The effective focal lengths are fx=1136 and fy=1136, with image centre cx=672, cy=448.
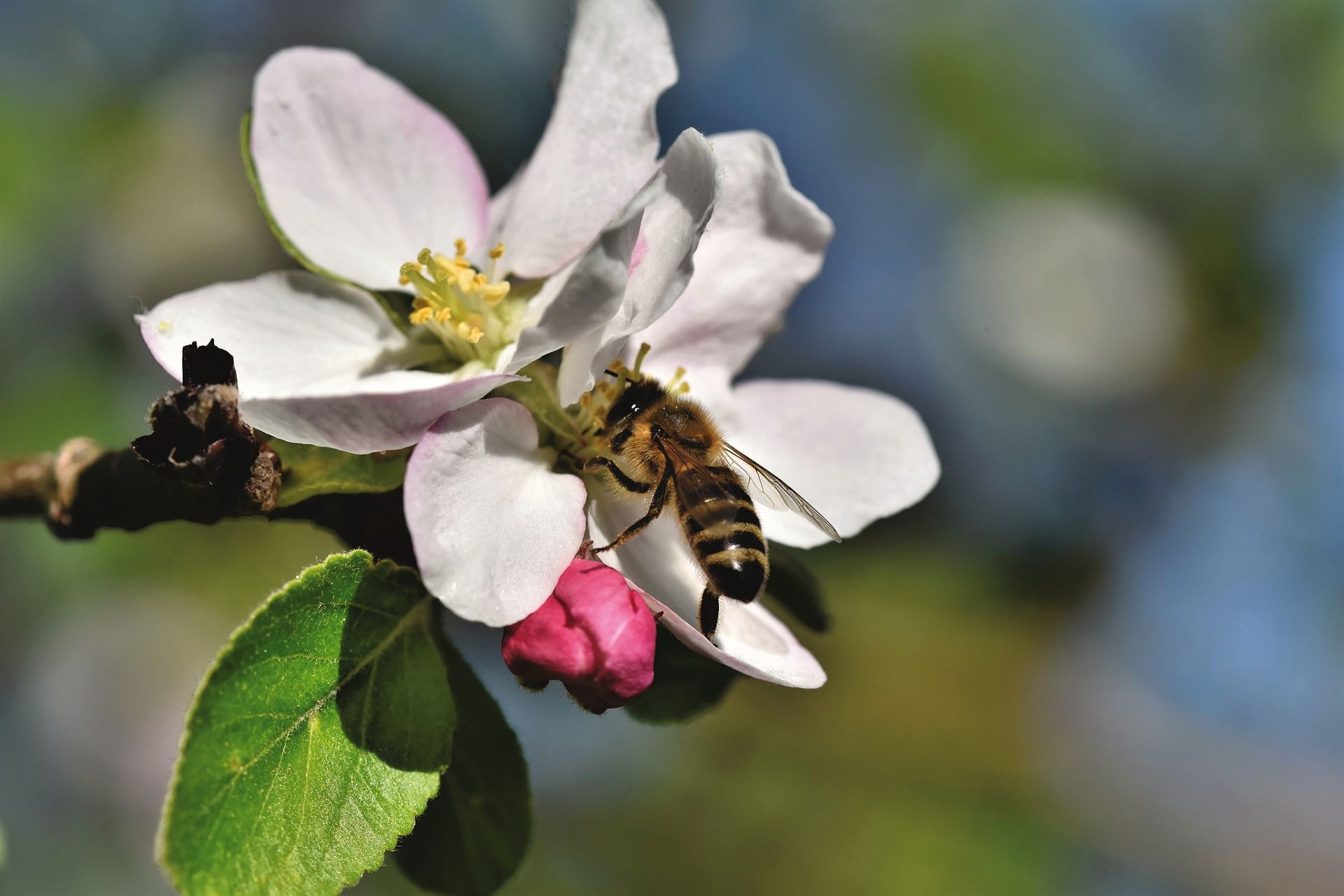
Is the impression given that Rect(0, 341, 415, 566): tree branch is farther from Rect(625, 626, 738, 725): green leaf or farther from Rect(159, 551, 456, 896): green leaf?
Rect(625, 626, 738, 725): green leaf

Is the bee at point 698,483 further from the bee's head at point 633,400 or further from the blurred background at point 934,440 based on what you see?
the blurred background at point 934,440

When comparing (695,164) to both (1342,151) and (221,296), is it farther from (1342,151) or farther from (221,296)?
(1342,151)

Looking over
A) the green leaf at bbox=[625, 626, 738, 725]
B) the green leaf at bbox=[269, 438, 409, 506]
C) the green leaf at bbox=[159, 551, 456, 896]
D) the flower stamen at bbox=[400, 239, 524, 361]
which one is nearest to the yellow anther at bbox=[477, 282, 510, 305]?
the flower stamen at bbox=[400, 239, 524, 361]

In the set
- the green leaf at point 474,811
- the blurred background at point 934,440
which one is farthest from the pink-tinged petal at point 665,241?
the blurred background at point 934,440

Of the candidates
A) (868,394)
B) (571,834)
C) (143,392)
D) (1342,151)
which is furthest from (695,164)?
(1342,151)

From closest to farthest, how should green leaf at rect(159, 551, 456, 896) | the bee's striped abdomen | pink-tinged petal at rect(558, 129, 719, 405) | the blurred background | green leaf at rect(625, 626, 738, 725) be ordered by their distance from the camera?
green leaf at rect(159, 551, 456, 896), pink-tinged petal at rect(558, 129, 719, 405), the bee's striped abdomen, green leaf at rect(625, 626, 738, 725), the blurred background

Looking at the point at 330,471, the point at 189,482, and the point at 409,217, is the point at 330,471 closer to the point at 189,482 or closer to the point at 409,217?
the point at 189,482
